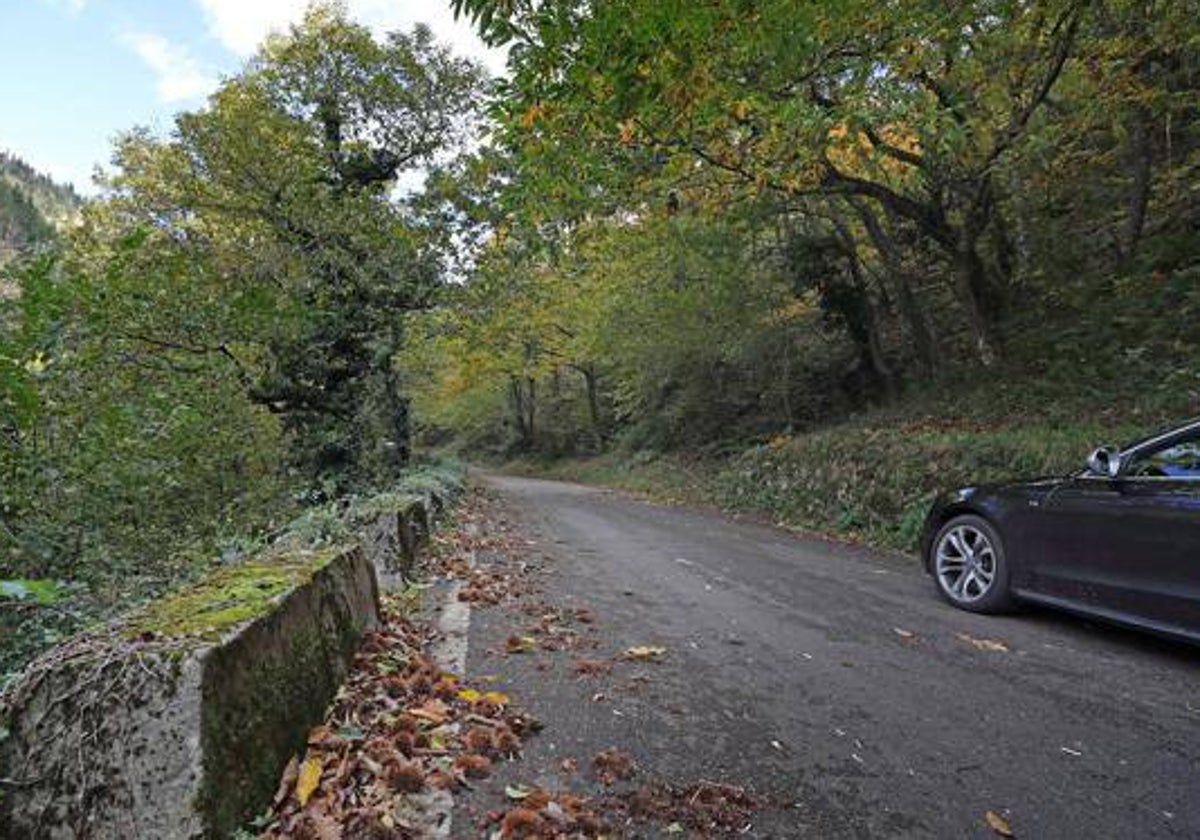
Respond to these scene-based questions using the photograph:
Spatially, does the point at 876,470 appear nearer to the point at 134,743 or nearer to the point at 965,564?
the point at 965,564

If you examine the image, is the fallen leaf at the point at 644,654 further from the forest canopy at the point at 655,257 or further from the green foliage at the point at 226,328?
the forest canopy at the point at 655,257

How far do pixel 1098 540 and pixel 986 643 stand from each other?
3.36 feet

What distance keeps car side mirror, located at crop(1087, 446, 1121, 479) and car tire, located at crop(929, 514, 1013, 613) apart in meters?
0.84

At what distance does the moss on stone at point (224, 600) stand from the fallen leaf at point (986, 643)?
13.1 ft

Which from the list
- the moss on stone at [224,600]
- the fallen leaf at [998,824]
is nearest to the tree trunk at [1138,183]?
the fallen leaf at [998,824]

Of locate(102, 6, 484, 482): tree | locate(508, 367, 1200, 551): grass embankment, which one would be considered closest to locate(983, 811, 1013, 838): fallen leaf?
locate(508, 367, 1200, 551): grass embankment

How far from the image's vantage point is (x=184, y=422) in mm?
7742

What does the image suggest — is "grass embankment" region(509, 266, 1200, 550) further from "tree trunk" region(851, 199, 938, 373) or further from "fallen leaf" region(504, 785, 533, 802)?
"fallen leaf" region(504, 785, 533, 802)

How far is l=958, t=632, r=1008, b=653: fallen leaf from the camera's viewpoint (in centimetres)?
447

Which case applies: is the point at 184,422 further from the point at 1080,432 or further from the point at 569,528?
the point at 1080,432

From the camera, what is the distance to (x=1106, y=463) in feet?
15.4

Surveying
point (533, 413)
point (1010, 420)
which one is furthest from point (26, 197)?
point (1010, 420)

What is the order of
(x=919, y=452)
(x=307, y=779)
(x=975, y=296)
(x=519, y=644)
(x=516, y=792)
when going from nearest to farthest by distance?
1. (x=307, y=779)
2. (x=516, y=792)
3. (x=519, y=644)
4. (x=919, y=452)
5. (x=975, y=296)

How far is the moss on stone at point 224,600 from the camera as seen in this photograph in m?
2.38
